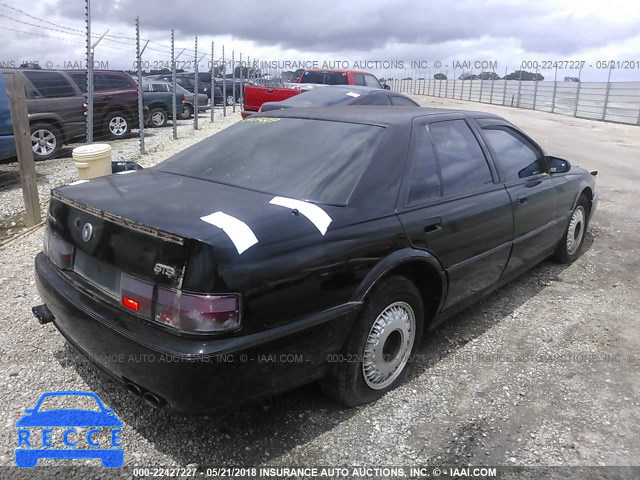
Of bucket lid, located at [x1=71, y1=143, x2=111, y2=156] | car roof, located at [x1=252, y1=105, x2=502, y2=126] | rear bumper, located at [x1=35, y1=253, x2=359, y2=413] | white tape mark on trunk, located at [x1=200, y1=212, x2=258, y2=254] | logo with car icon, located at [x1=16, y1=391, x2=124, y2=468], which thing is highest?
car roof, located at [x1=252, y1=105, x2=502, y2=126]

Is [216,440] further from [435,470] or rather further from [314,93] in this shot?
[314,93]

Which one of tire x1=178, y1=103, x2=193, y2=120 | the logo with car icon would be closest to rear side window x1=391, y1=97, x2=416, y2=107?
the logo with car icon

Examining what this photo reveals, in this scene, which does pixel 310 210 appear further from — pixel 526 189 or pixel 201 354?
pixel 526 189

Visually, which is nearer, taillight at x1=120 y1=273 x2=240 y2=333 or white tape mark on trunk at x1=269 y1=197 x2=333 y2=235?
taillight at x1=120 y1=273 x2=240 y2=333

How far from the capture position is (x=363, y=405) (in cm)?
281

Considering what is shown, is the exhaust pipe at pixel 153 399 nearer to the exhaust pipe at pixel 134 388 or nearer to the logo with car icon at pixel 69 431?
the exhaust pipe at pixel 134 388

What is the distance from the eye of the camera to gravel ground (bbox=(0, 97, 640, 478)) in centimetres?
247

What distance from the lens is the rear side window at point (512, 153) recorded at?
3.76 metres

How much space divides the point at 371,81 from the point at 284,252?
12.3 m

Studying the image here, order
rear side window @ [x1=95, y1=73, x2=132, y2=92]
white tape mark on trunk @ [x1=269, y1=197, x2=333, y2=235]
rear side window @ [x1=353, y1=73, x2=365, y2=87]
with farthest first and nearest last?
rear side window @ [x1=353, y1=73, x2=365, y2=87] < rear side window @ [x1=95, y1=73, x2=132, y2=92] < white tape mark on trunk @ [x1=269, y1=197, x2=333, y2=235]

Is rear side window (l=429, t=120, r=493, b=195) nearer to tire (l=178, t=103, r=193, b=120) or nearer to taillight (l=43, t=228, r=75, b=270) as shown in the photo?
taillight (l=43, t=228, r=75, b=270)

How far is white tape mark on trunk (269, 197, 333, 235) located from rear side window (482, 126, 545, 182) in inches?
72.3

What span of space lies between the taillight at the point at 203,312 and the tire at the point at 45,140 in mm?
8880

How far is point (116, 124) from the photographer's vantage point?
12195mm
